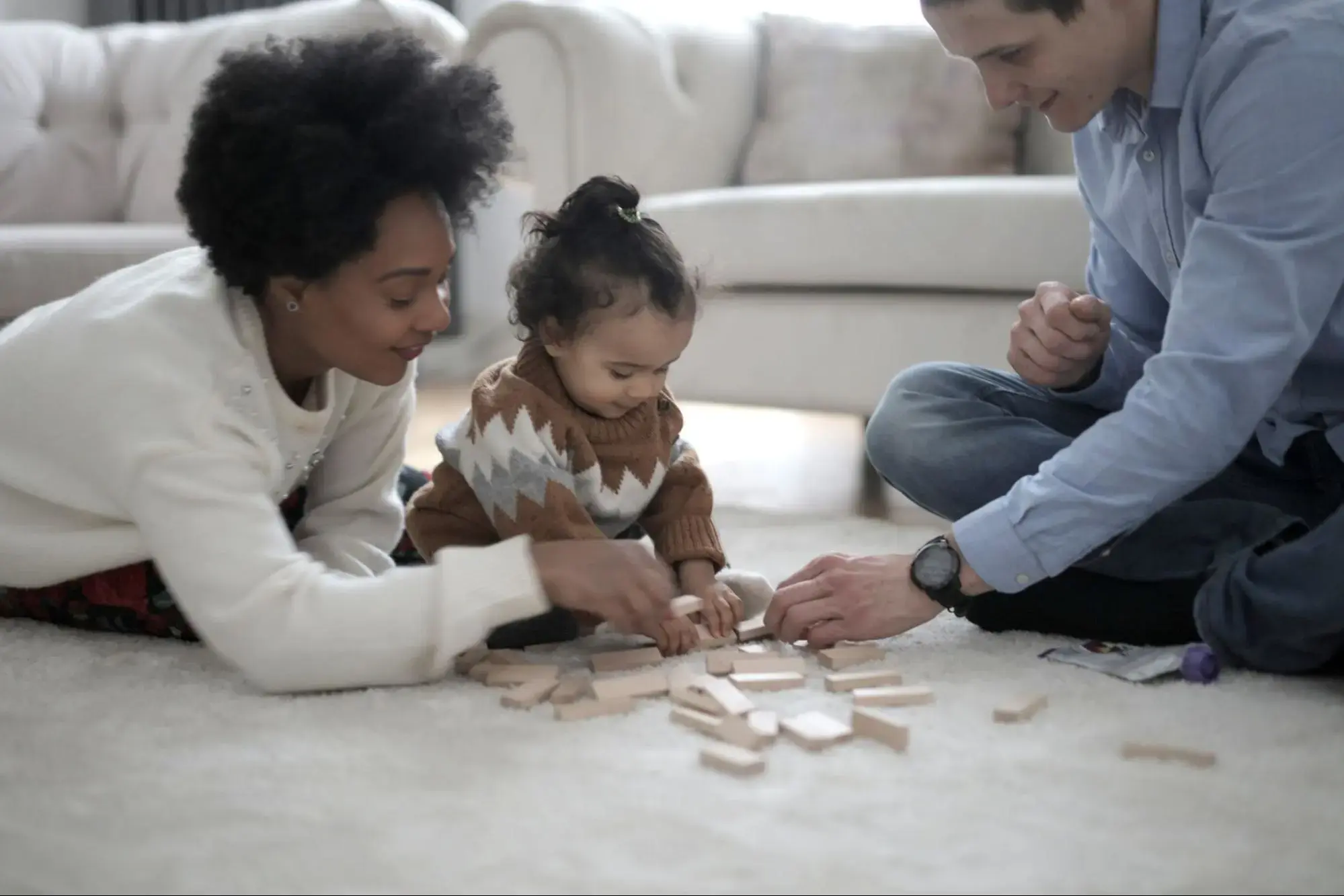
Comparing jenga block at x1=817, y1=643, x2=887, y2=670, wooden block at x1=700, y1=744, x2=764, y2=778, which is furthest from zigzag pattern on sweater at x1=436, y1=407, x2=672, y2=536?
wooden block at x1=700, y1=744, x2=764, y2=778

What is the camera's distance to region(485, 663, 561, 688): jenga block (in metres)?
1.39

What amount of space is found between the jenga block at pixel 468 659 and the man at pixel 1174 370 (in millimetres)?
335

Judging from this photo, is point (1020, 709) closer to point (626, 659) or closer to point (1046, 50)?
point (626, 659)

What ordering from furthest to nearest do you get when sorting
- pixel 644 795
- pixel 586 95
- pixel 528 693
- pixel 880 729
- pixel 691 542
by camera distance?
pixel 586 95 → pixel 691 542 → pixel 528 693 → pixel 880 729 → pixel 644 795

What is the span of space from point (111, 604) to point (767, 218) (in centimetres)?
133

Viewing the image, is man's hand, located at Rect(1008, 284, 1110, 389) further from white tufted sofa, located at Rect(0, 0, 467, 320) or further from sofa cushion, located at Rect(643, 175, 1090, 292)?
white tufted sofa, located at Rect(0, 0, 467, 320)

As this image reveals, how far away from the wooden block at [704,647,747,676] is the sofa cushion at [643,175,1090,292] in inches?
37.7

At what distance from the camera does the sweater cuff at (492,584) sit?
1.30 meters

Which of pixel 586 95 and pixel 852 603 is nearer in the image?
pixel 852 603

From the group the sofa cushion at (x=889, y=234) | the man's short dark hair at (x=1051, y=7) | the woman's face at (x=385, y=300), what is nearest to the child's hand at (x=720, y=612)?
the woman's face at (x=385, y=300)

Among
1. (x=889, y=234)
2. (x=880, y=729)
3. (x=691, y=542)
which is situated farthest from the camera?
(x=889, y=234)

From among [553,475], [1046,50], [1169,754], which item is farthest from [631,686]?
[1046,50]

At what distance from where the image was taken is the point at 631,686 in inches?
53.0

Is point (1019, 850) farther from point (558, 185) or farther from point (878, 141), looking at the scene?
point (878, 141)
